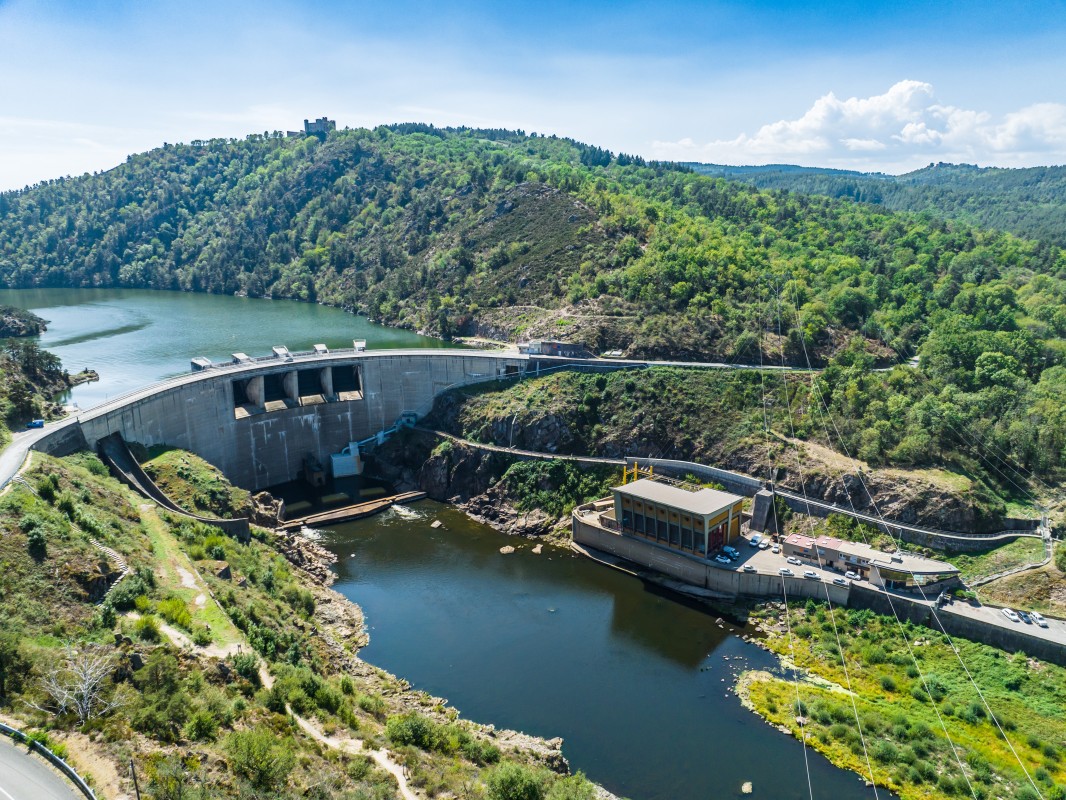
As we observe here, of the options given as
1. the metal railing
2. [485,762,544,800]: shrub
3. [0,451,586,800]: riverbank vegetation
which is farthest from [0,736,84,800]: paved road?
[485,762,544,800]: shrub

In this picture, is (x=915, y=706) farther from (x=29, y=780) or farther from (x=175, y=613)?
(x=29, y=780)

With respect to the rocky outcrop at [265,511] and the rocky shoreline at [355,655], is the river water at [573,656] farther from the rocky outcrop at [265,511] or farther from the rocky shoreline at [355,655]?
the rocky outcrop at [265,511]

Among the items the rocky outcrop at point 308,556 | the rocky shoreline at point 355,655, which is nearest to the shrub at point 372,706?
the rocky shoreline at point 355,655

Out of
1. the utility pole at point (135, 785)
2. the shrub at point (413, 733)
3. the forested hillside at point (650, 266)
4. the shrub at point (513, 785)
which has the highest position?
the forested hillside at point (650, 266)

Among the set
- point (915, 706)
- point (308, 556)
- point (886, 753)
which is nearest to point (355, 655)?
point (308, 556)

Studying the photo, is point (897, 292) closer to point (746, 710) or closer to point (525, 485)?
point (525, 485)

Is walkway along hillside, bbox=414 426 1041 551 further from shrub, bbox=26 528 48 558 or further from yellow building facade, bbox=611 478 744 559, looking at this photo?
shrub, bbox=26 528 48 558

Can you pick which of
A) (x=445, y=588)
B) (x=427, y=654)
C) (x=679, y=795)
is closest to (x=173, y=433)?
(x=445, y=588)
